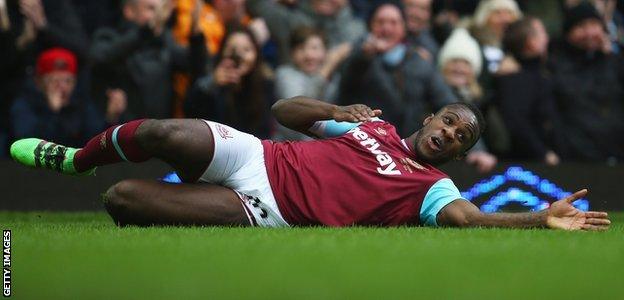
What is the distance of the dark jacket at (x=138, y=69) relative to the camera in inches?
587

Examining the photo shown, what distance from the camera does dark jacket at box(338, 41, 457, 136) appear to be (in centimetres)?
1509

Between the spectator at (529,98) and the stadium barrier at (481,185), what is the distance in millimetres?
741

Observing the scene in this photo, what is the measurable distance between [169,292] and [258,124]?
27.9ft

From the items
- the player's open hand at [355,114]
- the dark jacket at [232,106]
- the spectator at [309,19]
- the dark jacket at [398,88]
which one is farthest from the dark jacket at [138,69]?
the player's open hand at [355,114]

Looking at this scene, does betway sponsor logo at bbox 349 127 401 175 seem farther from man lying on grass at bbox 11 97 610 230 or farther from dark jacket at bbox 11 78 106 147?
dark jacket at bbox 11 78 106 147

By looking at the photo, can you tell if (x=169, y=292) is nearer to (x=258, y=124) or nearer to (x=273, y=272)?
(x=273, y=272)

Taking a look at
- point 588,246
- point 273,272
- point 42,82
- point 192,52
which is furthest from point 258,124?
point 273,272

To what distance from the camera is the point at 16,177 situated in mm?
14258

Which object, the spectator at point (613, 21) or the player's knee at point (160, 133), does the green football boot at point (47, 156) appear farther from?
the spectator at point (613, 21)

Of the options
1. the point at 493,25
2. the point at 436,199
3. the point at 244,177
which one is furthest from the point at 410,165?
the point at 493,25

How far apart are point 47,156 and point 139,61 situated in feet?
15.3

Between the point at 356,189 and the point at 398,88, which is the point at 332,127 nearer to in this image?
the point at 356,189

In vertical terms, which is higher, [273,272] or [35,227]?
[273,272]

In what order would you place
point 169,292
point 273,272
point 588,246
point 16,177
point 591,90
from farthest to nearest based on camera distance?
point 591,90, point 16,177, point 588,246, point 273,272, point 169,292
